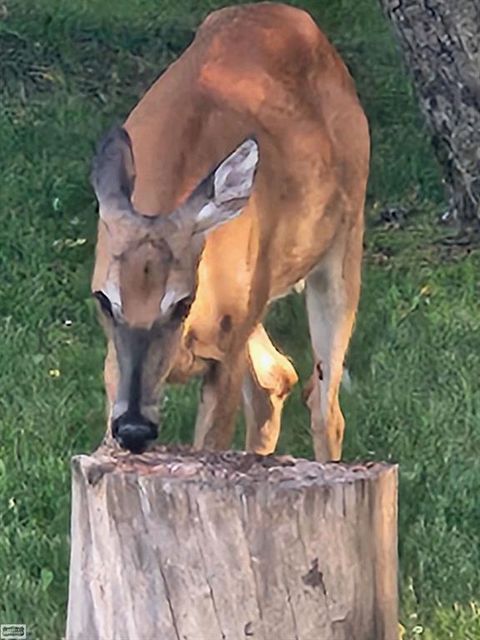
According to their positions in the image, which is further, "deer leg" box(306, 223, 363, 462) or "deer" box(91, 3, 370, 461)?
"deer leg" box(306, 223, 363, 462)

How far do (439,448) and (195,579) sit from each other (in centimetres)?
302

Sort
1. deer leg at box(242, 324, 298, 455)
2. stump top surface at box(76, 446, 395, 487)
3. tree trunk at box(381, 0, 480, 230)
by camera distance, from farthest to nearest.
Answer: tree trunk at box(381, 0, 480, 230) < deer leg at box(242, 324, 298, 455) < stump top surface at box(76, 446, 395, 487)

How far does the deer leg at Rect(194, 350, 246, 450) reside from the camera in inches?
216

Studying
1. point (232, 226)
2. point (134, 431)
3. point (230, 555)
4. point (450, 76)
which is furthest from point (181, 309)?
point (450, 76)

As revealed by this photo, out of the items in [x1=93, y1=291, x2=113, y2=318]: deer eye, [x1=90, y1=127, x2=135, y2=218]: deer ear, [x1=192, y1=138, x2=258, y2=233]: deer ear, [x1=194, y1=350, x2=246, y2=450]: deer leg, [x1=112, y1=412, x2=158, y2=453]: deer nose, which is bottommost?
[x1=194, y1=350, x2=246, y2=450]: deer leg

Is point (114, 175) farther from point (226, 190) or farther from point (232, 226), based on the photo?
point (232, 226)

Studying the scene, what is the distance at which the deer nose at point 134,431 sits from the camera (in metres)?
4.25

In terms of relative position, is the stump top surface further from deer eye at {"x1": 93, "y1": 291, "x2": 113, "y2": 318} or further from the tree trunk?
the tree trunk

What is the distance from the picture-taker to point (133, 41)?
12.2 m

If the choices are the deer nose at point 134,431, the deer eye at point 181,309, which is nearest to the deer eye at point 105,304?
the deer eye at point 181,309

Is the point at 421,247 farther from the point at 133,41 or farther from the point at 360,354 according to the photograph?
the point at 133,41

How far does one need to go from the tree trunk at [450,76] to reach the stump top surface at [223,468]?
5268 millimetres

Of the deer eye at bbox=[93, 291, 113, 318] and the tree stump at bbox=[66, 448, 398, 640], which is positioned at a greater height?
the tree stump at bbox=[66, 448, 398, 640]

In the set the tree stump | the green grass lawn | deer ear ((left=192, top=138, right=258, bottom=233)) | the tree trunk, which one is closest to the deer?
deer ear ((left=192, top=138, right=258, bottom=233))
